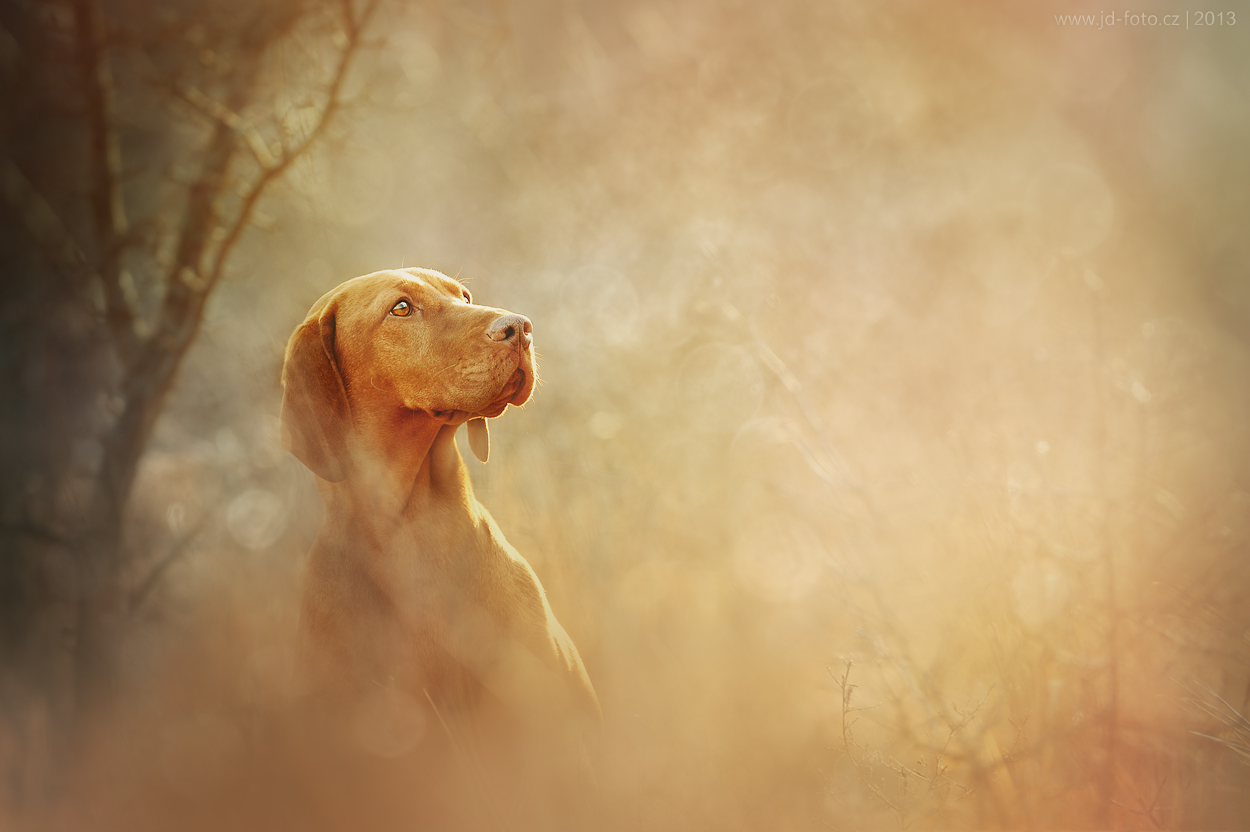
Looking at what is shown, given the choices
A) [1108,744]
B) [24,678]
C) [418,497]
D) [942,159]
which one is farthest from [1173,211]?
[24,678]

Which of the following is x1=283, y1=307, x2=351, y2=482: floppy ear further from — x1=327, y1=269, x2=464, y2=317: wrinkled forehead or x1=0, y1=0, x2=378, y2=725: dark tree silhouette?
x1=0, y1=0, x2=378, y2=725: dark tree silhouette

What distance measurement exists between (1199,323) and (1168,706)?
4.50 ft

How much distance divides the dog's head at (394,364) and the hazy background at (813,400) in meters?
0.38

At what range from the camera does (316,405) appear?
1.46 meters

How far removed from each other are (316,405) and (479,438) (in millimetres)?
371

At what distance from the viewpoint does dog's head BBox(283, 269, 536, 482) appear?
1379 mm

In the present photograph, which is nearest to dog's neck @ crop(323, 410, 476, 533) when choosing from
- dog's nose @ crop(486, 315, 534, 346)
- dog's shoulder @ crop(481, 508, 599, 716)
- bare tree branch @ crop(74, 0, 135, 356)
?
dog's shoulder @ crop(481, 508, 599, 716)

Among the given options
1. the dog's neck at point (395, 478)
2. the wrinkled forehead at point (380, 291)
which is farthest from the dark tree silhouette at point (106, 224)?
the dog's neck at point (395, 478)

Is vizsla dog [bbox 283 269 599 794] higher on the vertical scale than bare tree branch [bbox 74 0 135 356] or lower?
lower

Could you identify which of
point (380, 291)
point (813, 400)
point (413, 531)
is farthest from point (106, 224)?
point (813, 400)

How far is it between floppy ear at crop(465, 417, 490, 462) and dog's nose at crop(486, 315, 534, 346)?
25cm

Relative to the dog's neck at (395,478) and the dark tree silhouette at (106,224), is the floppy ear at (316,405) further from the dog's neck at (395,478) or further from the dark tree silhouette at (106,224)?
the dark tree silhouette at (106,224)

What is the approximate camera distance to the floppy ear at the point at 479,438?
1.51 meters

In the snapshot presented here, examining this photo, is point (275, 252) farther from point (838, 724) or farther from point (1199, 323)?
point (1199, 323)
